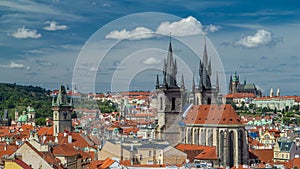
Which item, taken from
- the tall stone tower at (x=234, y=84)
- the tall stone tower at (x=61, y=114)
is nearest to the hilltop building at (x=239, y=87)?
the tall stone tower at (x=234, y=84)

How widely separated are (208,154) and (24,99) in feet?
284

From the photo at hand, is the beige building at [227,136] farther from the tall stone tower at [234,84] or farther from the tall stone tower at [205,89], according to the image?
the tall stone tower at [234,84]

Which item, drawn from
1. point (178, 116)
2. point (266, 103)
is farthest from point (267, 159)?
point (266, 103)

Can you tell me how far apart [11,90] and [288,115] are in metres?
62.1

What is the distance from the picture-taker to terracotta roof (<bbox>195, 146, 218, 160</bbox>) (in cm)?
3902

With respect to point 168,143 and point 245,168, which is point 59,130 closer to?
point 168,143

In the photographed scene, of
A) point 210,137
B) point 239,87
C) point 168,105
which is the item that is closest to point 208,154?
point 210,137

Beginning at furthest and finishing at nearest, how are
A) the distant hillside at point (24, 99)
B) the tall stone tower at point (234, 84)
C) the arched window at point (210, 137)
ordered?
the tall stone tower at point (234, 84)
the distant hillside at point (24, 99)
the arched window at point (210, 137)

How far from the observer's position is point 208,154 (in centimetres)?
3962

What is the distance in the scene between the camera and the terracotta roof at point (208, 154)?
3902cm

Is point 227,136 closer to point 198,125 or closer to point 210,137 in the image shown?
point 210,137

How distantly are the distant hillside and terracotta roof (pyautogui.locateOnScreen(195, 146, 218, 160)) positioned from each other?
1988 inches

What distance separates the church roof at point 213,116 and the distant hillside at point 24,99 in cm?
4439

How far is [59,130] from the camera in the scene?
2381 inches
